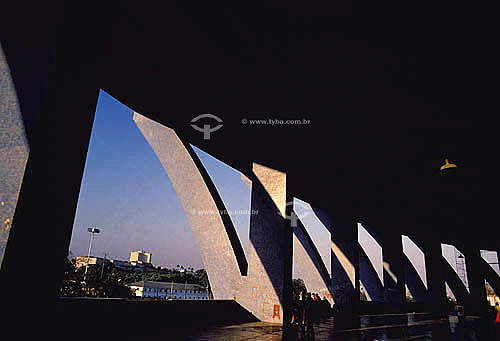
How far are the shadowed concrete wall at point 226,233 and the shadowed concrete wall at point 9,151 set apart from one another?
9560 millimetres

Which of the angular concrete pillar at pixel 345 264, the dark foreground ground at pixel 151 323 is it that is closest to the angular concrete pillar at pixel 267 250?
the dark foreground ground at pixel 151 323

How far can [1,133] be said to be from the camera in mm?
4820

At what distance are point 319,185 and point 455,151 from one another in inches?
256

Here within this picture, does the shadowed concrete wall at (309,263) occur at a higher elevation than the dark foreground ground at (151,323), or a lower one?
higher

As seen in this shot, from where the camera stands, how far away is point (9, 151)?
4766 mm

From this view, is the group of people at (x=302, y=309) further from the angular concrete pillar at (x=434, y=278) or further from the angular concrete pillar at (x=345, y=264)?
the angular concrete pillar at (x=434, y=278)

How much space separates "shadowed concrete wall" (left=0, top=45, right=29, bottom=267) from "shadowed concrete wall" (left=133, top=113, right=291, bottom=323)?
956cm

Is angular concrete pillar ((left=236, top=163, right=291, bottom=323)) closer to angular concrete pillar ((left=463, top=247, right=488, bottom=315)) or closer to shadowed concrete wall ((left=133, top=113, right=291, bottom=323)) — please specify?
shadowed concrete wall ((left=133, top=113, right=291, bottom=323))

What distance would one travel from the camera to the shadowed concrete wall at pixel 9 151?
456 cm

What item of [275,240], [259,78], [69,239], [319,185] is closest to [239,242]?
[275,240]

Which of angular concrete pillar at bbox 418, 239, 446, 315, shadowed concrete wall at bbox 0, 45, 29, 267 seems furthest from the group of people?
angular concrete pillar at bbox 418, 239, 446, 315

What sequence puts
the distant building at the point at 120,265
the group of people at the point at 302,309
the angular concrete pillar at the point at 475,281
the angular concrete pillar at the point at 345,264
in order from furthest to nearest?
the distant building at the point at 120,265
the angular concrete pillar at the point at 475,281
the angular concrete pillar at the point at 345,264
the group of people at the point at 302,309

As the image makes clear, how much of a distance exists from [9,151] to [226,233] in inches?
431

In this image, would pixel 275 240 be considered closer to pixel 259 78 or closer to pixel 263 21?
pixel 259 78
